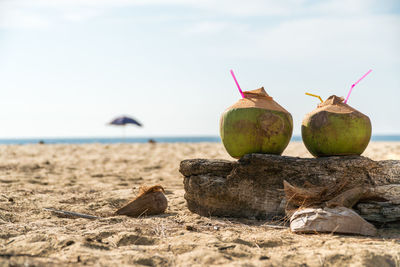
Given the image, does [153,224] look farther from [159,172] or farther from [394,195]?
[159,172]

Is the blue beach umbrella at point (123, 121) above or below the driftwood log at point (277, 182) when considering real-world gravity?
above

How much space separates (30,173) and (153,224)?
4.37m

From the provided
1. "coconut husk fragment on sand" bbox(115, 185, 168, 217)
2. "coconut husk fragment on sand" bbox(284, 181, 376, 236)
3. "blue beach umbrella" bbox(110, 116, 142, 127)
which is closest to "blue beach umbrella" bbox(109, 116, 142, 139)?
"blue beach umbrella" bbox(110, 116, 142, 127)

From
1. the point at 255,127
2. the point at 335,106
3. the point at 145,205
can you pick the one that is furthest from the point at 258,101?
the point at 145,205

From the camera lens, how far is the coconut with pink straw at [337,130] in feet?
10.5

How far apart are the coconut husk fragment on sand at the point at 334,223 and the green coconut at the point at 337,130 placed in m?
0.65

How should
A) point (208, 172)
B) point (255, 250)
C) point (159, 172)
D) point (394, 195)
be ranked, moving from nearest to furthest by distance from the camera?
point (255, 250) → point (394, 195) → point (208, 172) → point (159, 172)

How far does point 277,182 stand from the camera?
129 inches

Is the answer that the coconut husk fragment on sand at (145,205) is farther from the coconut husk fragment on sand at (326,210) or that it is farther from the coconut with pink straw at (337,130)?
the coconut with pink straw at (337,130)

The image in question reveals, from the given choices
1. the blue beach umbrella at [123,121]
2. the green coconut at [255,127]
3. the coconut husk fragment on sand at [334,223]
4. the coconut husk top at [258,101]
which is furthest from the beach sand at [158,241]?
the blue beach umbrella at [123,121]

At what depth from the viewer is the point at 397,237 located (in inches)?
106

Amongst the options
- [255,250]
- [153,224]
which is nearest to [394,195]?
[255,250]

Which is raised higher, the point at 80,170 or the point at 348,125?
the point at 348,125

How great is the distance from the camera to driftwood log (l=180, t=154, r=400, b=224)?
303 cm
